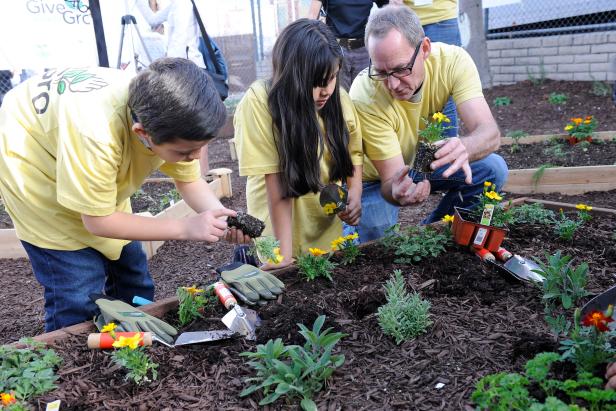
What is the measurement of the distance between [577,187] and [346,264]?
283 centimetres

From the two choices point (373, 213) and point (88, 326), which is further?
point (373, 213)

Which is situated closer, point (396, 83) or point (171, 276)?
point (396, 83)

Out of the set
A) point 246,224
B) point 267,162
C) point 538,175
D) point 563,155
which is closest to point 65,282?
point 246,224

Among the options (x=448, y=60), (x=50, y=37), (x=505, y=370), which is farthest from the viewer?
(x=50, y=37)

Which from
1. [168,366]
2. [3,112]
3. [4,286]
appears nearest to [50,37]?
[4,286]

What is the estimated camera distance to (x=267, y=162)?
2945 mm

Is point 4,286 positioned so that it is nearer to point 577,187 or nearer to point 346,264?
point 346,264

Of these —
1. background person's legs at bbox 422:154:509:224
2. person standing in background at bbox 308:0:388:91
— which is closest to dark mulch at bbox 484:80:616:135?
person standing in background at bbox 308:0:388:91

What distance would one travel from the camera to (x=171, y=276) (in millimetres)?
4168

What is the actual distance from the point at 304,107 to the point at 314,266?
0.80 metres

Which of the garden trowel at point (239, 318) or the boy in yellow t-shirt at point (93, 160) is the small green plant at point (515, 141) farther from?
the garden trowel at point (239, 318)

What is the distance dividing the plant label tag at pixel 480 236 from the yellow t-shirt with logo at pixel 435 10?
2559mm

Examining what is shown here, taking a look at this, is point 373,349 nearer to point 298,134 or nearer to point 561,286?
point 561,286

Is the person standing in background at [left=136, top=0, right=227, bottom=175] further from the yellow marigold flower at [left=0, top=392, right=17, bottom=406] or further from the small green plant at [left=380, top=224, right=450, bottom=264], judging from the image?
the yellow marigold flower at [left=0, top=392, right=17, bottom=406]
